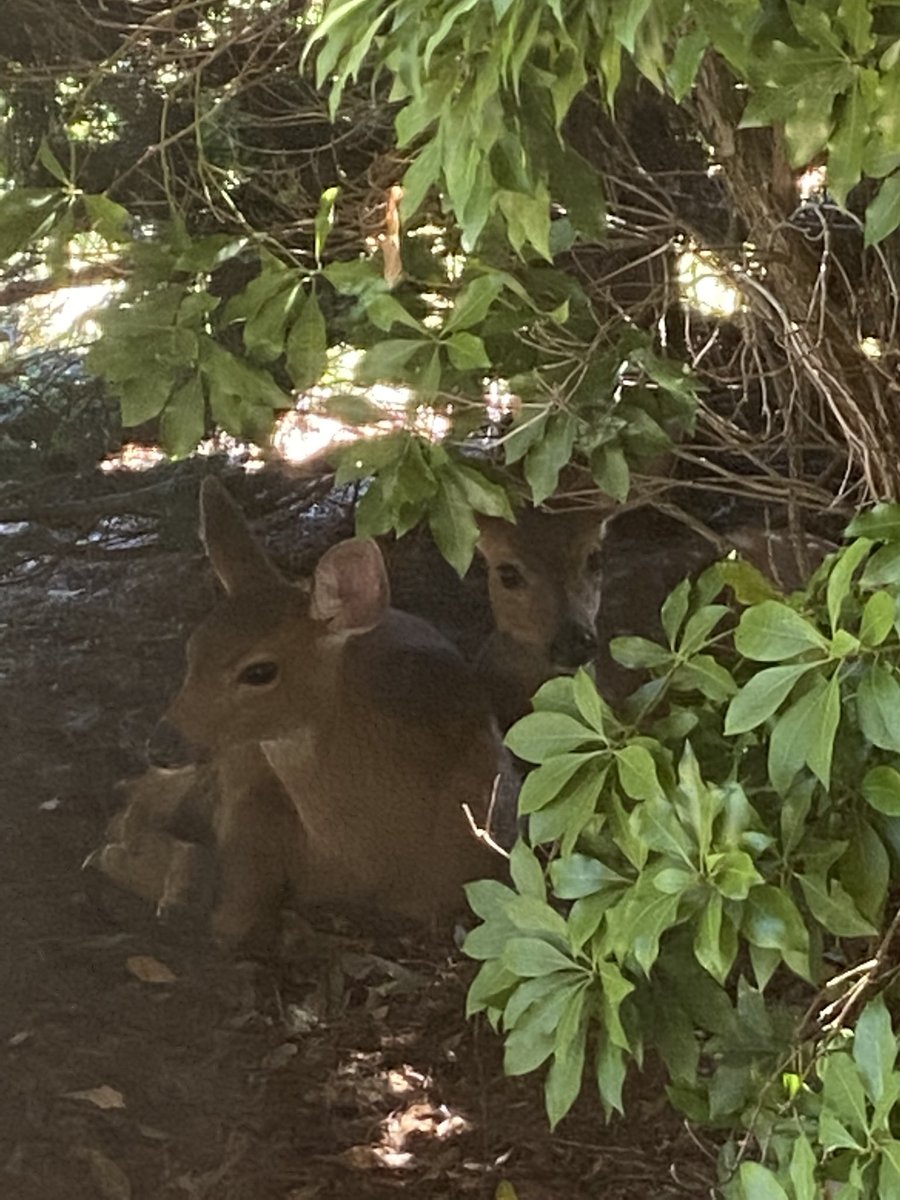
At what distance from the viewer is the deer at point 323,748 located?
131cm

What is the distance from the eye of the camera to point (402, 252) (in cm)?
91

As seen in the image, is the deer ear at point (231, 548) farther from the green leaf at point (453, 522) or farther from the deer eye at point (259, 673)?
the green leaf at point (453, 522)

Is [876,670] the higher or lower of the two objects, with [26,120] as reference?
lower

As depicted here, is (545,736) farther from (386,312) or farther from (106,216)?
(106,216)

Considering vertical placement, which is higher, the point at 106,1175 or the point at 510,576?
the point at 510,576

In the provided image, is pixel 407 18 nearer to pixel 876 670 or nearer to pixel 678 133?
pixel 876 670

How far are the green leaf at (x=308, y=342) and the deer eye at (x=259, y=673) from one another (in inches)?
17.8

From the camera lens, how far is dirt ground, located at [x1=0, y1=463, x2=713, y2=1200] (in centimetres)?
128

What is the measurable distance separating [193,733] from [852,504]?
686mm

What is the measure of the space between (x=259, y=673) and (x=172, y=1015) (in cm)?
36

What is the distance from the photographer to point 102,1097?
1.28 m

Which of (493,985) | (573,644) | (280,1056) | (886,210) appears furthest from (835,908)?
(280,1056)

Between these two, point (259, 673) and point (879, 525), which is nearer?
point (879, 525)

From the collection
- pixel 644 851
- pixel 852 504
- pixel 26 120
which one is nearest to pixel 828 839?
pixel 644 851
